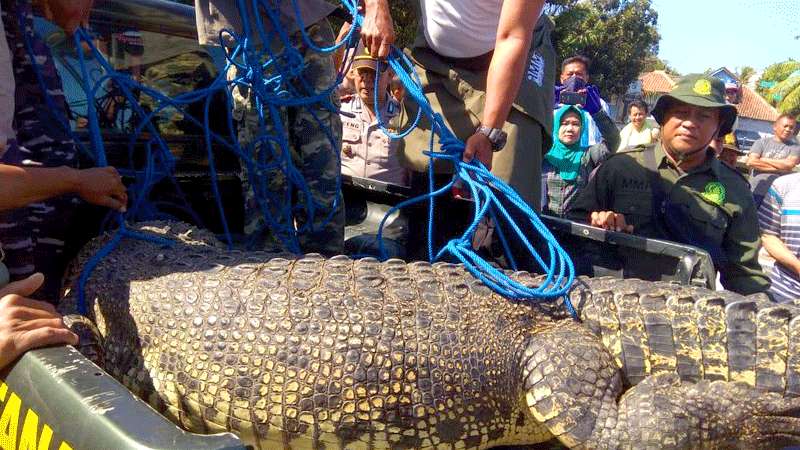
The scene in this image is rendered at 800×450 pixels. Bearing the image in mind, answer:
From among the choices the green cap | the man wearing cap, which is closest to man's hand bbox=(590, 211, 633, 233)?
the man wearing cap

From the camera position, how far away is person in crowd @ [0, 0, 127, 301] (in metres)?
1.75

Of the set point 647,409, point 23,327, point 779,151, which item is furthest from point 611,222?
point 779,151

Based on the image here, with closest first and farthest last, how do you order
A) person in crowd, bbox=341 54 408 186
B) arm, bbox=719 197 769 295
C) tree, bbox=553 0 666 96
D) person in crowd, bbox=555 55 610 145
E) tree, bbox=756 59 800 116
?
arm, bbox=719 197 769 295 → person in crowd, bbox=341 54 408 186 → person in crowd, bbox=555 55 610 145 → tree, bbox=756 59 800 116 → tree, bbox=553 0 666 96

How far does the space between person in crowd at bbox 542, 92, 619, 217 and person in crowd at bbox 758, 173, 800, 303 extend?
54.7 inches

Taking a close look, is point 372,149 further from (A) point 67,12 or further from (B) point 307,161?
(A) point 67,12

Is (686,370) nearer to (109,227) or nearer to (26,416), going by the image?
(26,416)

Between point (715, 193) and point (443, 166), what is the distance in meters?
1.44

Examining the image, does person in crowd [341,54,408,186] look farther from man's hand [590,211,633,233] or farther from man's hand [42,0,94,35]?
Answer: man's hand [42,0,94,35]

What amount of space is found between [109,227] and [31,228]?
1.01 feet

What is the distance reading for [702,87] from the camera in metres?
3.10

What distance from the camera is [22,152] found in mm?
1857

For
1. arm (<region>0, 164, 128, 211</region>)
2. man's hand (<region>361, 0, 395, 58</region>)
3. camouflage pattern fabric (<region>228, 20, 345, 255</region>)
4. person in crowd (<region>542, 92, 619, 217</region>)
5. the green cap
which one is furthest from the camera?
person in crowd (<region>542, 92, 619, 217</region>)

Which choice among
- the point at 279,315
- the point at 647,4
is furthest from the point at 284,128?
the point at 647,4

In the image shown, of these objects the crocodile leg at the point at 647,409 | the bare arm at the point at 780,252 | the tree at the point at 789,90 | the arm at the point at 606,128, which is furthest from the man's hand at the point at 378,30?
the tree at the point at 789,90
